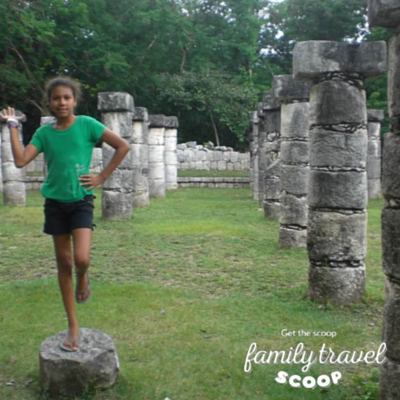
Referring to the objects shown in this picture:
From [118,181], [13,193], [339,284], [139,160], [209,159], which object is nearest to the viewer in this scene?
[339,284]

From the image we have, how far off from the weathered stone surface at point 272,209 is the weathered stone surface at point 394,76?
997 centimetres

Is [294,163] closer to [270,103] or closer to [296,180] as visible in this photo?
[296,180]

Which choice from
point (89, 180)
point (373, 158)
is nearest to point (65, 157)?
point (89, 180)

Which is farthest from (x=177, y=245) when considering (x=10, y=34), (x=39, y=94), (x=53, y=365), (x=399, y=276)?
(x=39, y=94)

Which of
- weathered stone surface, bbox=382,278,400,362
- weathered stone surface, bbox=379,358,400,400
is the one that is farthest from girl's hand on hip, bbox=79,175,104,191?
weathered stone surface, bbox=379,358,400,400

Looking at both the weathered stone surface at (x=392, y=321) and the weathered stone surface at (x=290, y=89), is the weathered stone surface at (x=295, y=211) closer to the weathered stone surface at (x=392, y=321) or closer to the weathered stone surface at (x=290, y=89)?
the weathered stone surface at (x=290, y=89)

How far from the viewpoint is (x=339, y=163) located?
251 inches

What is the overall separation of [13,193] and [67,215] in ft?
42.5

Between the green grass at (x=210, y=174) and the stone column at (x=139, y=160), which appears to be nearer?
the stone column at (x=139, y=160)

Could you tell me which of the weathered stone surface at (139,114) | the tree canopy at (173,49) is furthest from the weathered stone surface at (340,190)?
the tree canopy at (173,49)

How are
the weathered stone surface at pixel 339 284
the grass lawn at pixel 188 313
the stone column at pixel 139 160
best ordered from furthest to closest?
1. the stone column at pixel 139 160
2. the weathered stone surface at pixel 339 284
3. the grass lawn at pixel 188 313

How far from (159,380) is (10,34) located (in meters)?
21.1

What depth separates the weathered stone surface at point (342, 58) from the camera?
6.43 m

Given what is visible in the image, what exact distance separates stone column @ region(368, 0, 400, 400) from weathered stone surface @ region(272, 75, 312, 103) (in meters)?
6.24
